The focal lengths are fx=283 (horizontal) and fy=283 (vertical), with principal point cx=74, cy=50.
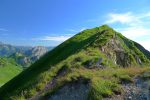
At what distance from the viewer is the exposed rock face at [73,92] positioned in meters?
30.0

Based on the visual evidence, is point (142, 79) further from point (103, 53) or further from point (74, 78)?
point (103, 53)

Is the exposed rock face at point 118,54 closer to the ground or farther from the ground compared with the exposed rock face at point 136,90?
farther from the ground

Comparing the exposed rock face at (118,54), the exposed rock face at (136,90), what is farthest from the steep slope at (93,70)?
the exposed rock face at (136,90)

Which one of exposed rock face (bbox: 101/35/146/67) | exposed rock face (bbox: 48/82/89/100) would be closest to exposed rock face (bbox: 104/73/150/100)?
exposed rock face (bbox: 48/82/89/100)

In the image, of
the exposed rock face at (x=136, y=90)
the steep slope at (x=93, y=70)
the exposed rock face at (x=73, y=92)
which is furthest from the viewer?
the steep slope at (x=93, y=70)

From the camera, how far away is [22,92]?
39.2 m

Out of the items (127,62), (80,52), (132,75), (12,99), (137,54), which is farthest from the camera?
(137,54)

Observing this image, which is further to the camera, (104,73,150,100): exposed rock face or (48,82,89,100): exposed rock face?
(48,82,89,100): exposed rock face

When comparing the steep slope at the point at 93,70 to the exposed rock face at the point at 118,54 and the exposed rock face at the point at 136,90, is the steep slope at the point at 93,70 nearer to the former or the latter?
the exposed rock face at the point at 118,54

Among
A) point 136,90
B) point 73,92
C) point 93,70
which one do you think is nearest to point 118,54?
point 93,70

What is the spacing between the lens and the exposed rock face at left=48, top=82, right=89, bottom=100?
3004cm

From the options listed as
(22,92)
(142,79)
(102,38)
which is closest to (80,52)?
(102,38)

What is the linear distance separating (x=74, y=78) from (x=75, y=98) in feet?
12.4

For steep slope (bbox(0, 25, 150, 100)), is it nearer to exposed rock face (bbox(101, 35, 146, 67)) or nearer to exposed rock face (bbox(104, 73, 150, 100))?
exposed rock face (bbox(101, 35, 146, 67))
